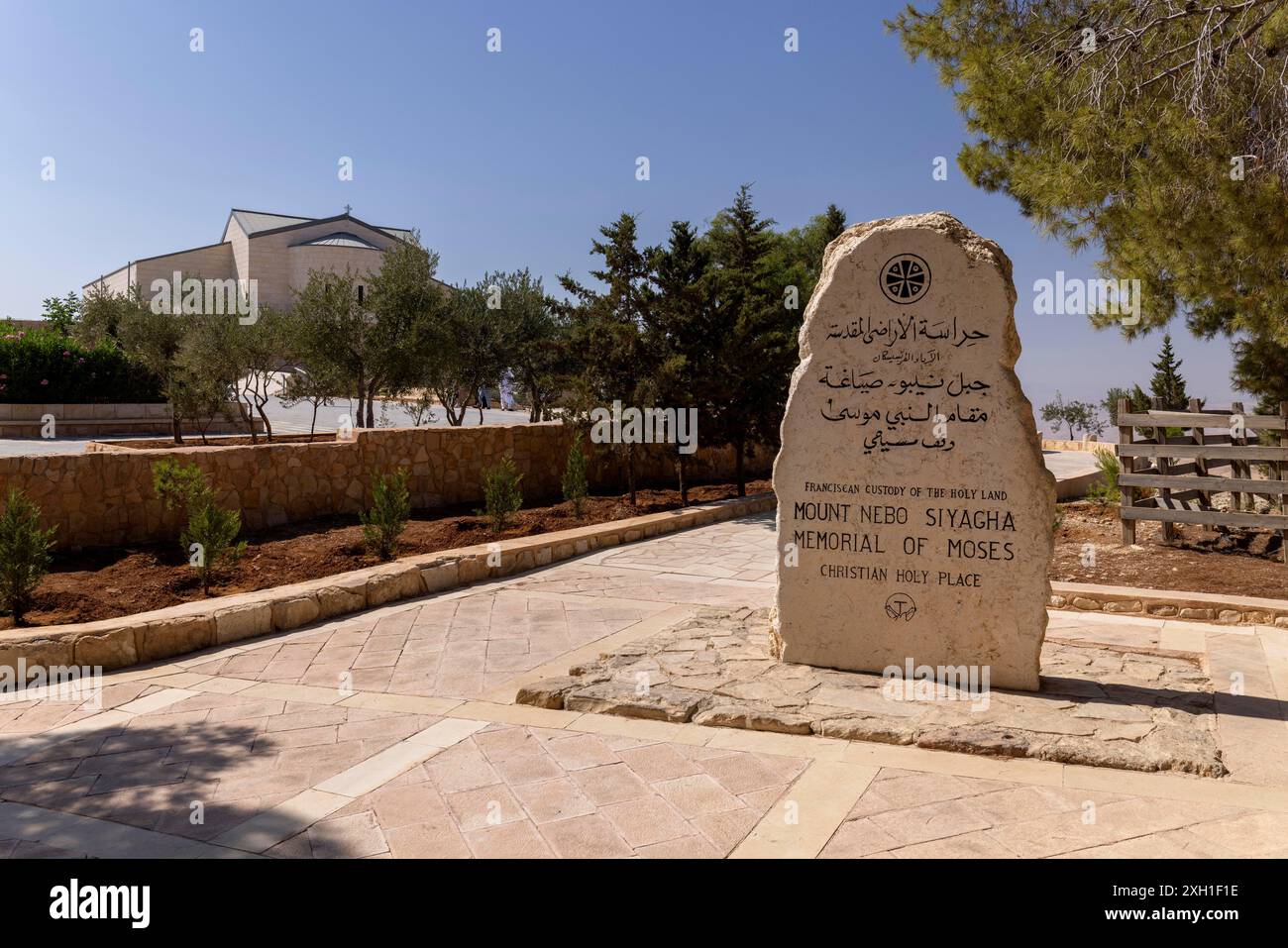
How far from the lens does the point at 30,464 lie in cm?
936

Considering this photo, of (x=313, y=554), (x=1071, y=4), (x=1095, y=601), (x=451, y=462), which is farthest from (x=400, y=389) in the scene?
(x=1095, y=601)

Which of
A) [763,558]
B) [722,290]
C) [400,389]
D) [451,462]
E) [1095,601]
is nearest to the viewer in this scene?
[1095,601]

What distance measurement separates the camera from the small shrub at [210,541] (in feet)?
27.5

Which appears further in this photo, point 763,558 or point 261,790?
point 763,558

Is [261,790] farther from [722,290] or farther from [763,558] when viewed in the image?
[722,290]

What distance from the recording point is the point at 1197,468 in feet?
34.6

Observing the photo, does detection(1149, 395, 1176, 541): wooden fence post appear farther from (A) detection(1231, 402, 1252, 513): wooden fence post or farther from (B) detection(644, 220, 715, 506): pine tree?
(B) detection(644, 220, 715, 506): pine tree

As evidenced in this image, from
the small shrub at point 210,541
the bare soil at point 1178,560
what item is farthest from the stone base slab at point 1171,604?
the small shrub at point 210,541

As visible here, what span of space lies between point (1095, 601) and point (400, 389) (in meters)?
17.3

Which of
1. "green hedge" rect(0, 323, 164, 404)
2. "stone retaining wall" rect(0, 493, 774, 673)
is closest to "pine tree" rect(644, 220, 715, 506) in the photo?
"stone retaining wall" rect(0, 493, 774, 673)

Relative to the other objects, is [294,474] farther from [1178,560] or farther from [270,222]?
[270,222]

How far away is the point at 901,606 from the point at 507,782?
110 inches

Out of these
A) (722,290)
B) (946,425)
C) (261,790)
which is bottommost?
(261,790)

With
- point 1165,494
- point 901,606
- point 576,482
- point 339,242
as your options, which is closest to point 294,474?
point 576,482
